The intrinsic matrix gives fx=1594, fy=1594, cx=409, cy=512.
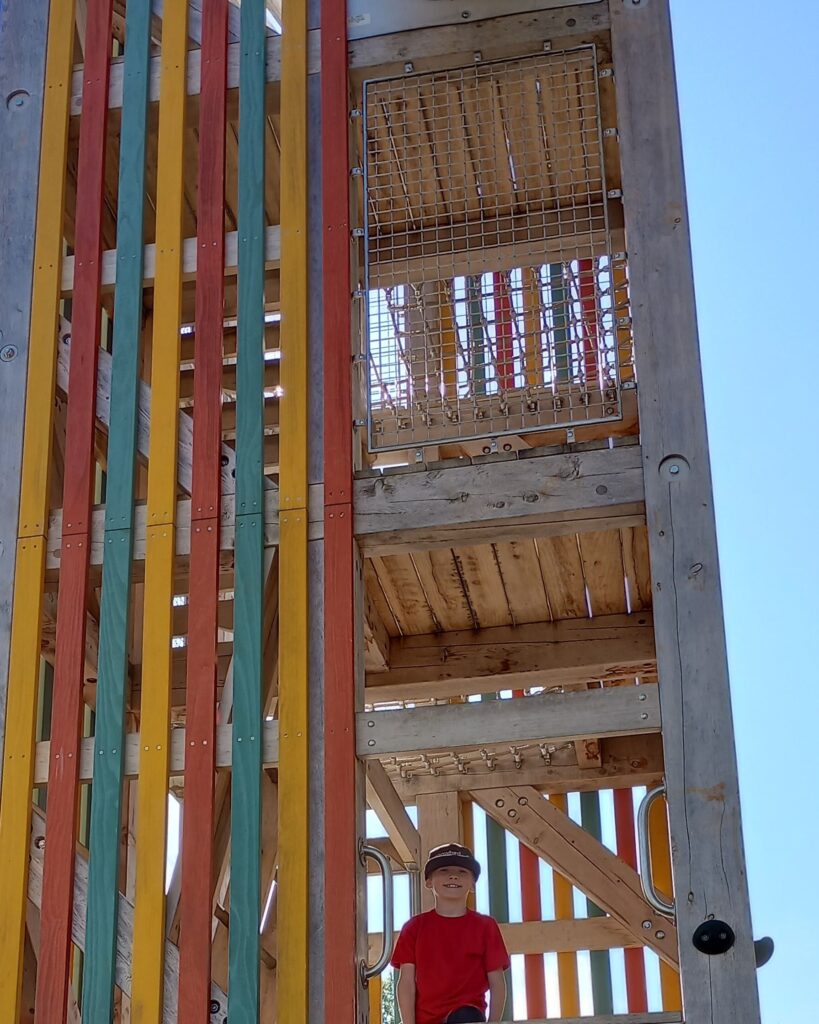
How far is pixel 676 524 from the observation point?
6621 mm

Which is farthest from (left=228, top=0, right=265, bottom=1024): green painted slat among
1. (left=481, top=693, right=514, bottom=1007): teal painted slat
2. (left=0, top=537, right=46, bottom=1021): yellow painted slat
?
(left=481, top=693, right=514, bottom=1007): teal painted slat

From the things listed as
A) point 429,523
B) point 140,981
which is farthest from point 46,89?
point 140,981

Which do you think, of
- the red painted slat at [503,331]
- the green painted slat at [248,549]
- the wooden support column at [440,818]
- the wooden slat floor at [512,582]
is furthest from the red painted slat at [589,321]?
the wooden support column at [440,818]

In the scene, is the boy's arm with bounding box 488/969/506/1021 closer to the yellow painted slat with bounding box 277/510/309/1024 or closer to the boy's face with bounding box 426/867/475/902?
the boy's face with bounding box 426/867/475/902

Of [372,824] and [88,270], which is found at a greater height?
[88,270]

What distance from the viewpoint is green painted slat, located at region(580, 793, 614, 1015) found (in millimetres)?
9609

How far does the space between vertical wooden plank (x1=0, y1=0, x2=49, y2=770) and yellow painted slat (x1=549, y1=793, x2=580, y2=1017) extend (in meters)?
4.22

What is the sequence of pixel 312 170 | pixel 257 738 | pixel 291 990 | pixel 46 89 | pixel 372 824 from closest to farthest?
pixel 291 990 → pixel 257 738 → pixel 312 170 → pixel 46 89 → pixel 372 824

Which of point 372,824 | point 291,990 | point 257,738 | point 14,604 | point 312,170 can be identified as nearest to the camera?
point 291,990

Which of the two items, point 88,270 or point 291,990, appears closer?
point 291,990

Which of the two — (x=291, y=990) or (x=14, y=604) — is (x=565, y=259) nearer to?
(x=14, y=604)

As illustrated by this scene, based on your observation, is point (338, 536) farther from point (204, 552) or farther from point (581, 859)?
point (581, 859)

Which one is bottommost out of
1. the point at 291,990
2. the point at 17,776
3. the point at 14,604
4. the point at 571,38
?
the point at 291,990

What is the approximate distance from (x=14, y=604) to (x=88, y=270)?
1.69m
